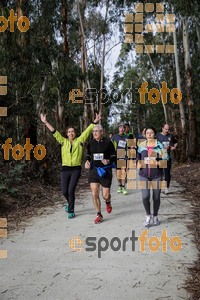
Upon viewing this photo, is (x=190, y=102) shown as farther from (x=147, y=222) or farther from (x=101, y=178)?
(x=147, y=222)

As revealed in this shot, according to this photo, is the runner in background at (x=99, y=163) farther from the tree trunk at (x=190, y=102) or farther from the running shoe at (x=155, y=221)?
the tree trunk at (x=190, y=102)

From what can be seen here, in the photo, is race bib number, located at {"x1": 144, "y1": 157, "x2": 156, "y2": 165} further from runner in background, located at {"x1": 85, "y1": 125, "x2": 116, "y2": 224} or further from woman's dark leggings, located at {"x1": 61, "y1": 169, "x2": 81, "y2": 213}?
woman's dark leggings, located at {"x1": 61, "y1": 169, "x2": 81, "y2": 213}

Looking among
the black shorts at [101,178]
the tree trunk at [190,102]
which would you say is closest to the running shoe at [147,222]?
the black shorts at [101,178]

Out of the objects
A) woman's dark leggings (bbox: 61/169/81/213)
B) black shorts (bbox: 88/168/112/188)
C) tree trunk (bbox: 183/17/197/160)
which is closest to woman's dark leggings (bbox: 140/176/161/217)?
black shorts (bbox: 88/168/112/188)

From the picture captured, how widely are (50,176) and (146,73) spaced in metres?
27.8

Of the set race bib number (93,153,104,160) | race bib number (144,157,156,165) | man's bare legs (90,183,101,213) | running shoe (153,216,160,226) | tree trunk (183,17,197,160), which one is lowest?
running shoe (153,216,160,226)

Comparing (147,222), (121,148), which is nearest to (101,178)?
(147,222)

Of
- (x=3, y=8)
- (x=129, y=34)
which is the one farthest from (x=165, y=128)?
(x=129, y=34)

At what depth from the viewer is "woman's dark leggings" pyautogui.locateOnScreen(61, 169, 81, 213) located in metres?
7.04

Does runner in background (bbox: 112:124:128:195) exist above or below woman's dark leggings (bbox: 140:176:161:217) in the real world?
above

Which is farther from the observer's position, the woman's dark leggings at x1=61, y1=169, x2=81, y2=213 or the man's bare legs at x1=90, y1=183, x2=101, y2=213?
the woman's dark leggings at x1=61, y1=169, x2=81, y2=213

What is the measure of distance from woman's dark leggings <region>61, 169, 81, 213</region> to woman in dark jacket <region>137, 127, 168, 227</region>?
138cm

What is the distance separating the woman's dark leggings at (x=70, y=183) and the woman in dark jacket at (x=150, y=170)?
1.38 m

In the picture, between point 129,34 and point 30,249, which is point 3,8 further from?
point 129,34
